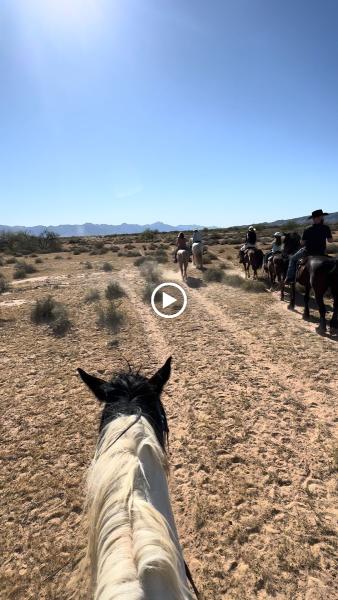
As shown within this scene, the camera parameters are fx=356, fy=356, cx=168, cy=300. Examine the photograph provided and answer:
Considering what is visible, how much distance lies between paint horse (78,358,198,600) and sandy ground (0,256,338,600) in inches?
74.5

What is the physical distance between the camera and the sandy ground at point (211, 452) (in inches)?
121

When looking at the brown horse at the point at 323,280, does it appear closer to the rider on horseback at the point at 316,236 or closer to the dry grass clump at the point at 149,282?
the rider on horseback at the point at 316,236

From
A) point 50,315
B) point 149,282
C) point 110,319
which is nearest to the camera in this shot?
point 110,319

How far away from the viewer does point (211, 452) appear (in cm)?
445

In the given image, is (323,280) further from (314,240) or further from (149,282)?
(149,282)

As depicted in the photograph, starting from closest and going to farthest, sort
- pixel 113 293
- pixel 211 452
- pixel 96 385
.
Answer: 1. pixel 96 385
2. pixel 211 452
3. pixel 113 293

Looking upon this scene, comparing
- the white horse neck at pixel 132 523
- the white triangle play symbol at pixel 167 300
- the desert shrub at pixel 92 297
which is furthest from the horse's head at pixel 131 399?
the desert shrub at pixel 92 297

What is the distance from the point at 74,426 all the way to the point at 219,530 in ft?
8.49

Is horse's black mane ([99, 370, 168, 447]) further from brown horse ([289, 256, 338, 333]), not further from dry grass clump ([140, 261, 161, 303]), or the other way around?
dry grass clump ([140, 261, 161, 303])

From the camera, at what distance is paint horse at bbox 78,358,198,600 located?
119 centimetres

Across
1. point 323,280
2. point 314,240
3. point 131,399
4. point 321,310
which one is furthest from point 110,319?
point 131,399

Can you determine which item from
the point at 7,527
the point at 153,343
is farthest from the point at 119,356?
the point at 7,527

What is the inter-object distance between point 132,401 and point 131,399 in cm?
5

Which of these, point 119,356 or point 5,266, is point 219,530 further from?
point 5,266
